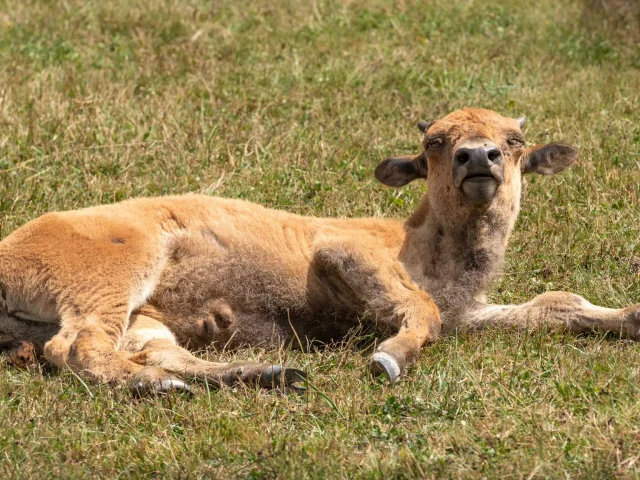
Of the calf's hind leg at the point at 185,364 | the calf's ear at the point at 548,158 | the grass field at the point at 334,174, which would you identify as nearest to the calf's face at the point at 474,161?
the calf's ear at the point at 548,158

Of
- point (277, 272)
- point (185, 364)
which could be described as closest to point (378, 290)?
point (277, 272)

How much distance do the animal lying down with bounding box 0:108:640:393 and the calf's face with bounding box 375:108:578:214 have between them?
1 cm

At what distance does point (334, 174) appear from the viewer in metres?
9.66

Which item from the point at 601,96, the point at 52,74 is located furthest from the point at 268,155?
the point at 601,96

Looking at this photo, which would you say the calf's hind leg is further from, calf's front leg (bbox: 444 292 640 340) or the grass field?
calf's front leg (bbox: 444 292 640 340)

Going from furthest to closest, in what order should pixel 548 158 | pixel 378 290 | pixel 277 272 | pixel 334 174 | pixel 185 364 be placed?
pixel 334 174 < pixel 548 158 < pixel 277 272 < pixel 378 290 < pixel 185 364

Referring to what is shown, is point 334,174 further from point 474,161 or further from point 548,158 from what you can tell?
point 474,161

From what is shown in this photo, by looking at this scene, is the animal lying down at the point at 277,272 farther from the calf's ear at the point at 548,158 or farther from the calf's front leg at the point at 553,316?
the calf's ear at the point at 548,158

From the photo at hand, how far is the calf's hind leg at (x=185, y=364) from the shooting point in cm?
590

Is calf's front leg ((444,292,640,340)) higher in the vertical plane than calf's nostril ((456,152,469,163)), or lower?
lower

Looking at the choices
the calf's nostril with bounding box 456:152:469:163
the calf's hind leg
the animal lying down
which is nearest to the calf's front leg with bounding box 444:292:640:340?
the animal lying down

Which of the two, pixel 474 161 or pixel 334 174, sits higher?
pixel 474 161

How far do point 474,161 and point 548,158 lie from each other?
1128 mm

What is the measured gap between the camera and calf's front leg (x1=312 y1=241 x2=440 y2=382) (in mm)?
6750
